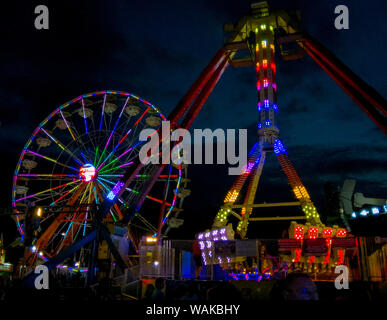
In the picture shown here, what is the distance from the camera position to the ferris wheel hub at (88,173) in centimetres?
2239

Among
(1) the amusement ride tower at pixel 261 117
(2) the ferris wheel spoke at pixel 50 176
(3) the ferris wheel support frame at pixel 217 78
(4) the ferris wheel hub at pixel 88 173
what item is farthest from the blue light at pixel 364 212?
(2) the ferris wheel spoke at pixel 50 176

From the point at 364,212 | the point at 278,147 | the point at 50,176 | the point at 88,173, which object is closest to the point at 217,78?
the point at 278,147

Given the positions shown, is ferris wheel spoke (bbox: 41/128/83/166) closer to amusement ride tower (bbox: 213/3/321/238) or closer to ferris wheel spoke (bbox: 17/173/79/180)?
ferris wheel spoke (bbox: 17/173/79/180)

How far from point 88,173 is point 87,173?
7 centimetres

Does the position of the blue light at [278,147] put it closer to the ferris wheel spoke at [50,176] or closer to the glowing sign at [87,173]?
the glowing sign at [87,173]

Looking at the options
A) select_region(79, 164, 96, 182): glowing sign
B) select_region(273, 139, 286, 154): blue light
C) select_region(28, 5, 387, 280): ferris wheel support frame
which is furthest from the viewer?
select_region(273, 139, 286, 154): blue light

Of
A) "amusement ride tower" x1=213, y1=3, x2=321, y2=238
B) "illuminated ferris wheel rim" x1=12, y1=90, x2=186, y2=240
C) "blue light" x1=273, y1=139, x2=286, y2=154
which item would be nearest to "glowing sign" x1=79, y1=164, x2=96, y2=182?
"illuminated ferris wheel rim" x1=12, y1=90, x2=186, y2=240

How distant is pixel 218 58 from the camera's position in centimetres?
2423

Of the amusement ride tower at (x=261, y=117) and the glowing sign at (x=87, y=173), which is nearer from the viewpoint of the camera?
the glowing sign at (x=87, y=173)

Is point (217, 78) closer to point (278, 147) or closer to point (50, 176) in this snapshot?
point (278, 147)

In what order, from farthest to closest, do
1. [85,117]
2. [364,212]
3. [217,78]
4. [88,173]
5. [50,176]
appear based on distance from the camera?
[364,212] → [217,78] → [85,117] → [50,176] → [88,173]

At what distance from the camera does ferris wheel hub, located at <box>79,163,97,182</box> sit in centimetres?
2239

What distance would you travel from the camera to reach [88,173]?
73.6 ft
